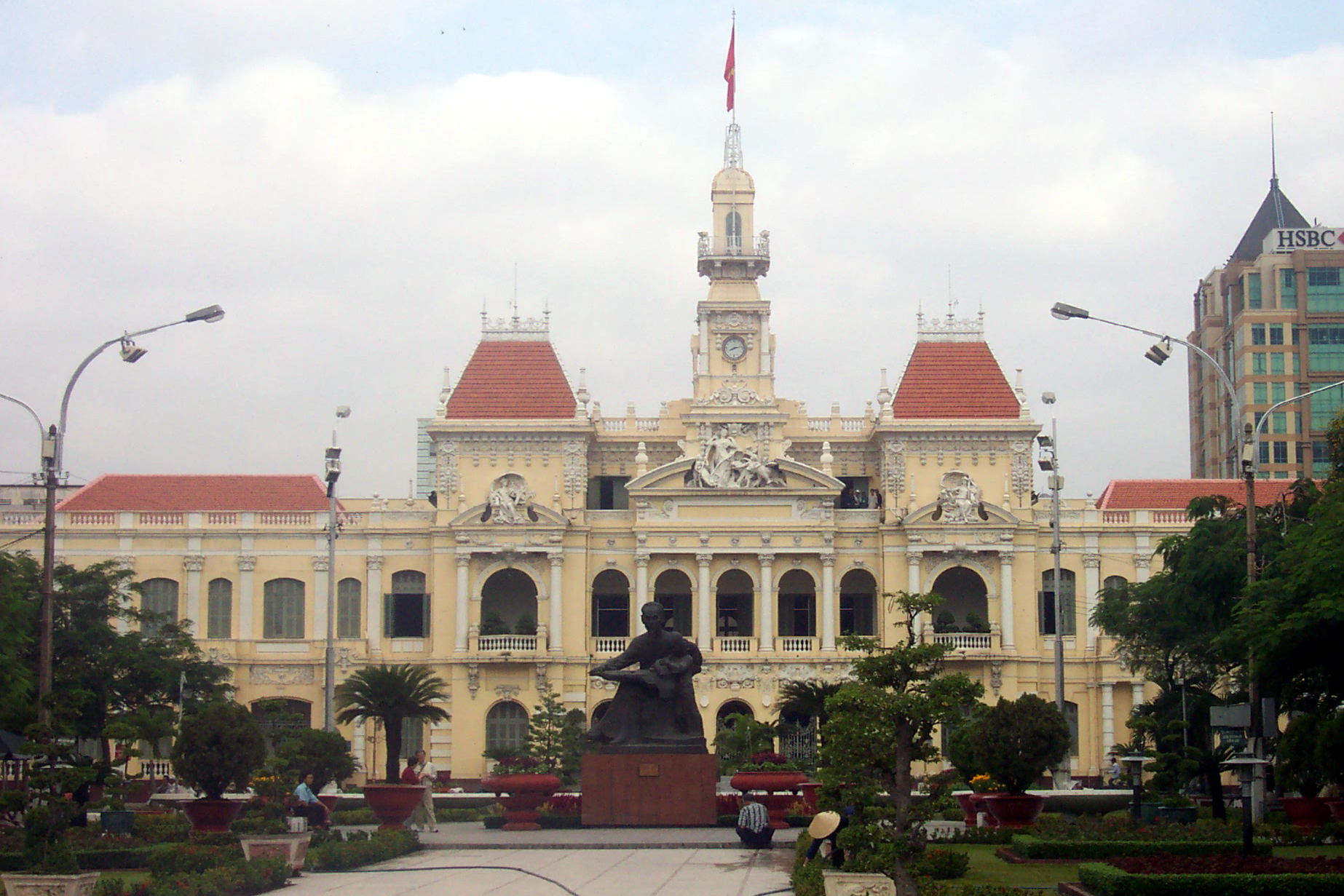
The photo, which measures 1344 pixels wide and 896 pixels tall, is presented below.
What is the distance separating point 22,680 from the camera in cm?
4122

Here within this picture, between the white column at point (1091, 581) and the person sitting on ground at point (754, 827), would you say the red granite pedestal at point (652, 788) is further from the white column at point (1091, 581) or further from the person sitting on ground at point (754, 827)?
the white column at point (1091, 581)

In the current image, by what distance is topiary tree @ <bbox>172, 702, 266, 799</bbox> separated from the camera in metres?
34.3

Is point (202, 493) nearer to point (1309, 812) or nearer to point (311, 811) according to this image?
point (311, 811)

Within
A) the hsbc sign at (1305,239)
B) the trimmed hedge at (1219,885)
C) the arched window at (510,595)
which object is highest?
the hsbc sign at (1305,239)

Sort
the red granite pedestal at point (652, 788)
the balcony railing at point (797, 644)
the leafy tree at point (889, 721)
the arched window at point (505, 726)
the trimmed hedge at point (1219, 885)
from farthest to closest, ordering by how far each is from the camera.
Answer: the balcony railing at point (797, 644) < the arched window at point (505, 726) < the red granite pedestal at point (652, 788) < the leafy tree at point (889, 721) < the trimmed hedge at point (1219, 885)

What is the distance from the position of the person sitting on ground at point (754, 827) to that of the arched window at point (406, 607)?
125 feet

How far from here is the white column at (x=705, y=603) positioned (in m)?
67.2

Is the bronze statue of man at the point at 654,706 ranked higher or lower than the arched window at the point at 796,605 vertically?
lower

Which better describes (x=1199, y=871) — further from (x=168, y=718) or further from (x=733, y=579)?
(x=733, y=579)

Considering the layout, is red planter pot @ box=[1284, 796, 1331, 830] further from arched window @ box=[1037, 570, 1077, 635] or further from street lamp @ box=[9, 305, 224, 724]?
arched window @ box=[1037, 570, 1077, 635]

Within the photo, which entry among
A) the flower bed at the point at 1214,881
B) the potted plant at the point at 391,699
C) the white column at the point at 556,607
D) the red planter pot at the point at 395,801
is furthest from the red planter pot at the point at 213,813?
the white column at the point at 556,607

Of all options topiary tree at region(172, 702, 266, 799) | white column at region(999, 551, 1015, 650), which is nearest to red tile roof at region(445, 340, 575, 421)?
white column at region(999, 551, 1015, 650)

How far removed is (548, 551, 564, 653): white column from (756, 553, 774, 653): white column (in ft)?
23.7

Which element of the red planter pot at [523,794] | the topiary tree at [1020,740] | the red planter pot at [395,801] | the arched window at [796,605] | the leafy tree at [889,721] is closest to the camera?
the leafy tree at [889,721]
